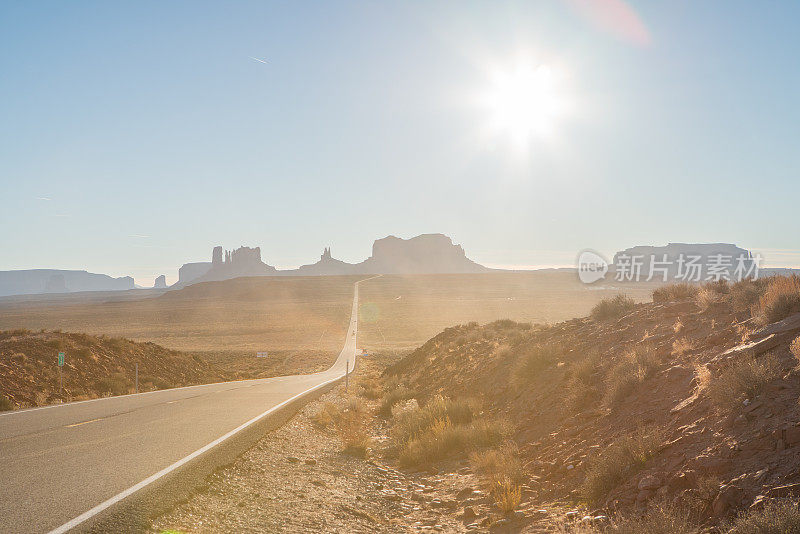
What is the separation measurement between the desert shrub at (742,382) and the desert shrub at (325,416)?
10692 millimetres

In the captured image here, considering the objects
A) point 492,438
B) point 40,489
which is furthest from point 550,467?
point 40,489

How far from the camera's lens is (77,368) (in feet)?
77.6

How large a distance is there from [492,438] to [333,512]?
5600mm

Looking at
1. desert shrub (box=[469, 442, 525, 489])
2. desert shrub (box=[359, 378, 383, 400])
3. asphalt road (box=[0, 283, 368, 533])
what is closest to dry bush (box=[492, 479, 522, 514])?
desert shrub (box=[469, 442, 525, 489])

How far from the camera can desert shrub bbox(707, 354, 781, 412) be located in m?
7.21

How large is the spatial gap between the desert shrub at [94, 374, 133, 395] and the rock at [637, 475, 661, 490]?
2264 cm

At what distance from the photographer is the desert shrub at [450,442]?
1182 centimetres

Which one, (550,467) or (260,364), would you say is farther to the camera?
(260,364)

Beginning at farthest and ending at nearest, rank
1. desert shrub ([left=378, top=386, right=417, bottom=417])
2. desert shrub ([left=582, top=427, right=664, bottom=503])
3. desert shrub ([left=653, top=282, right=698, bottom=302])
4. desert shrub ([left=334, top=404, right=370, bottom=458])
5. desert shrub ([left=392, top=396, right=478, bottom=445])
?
desert shrub ([left=378, top=386, right=417, bottom=417]) → desert shrub ([left=653, top=282, right=698, bottom=302]) → desert shrub ([left=392, top=396, right=478, bottom=445]) → desert shrub ([left=334, top=404, right=370, bottom=458]) → desert shrub ([left=582, top=427, right=664, bottom=503])

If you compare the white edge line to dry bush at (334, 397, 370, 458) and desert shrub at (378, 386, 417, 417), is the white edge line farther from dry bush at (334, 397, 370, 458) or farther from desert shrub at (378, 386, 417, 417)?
desert shrub at (378, 386, 417, 417)

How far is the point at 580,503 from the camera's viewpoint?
25.0 feet

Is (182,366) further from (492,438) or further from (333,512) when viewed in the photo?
(333,512)

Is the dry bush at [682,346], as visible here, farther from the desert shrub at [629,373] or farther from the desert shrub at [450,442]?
the desert shrub at [450,442]

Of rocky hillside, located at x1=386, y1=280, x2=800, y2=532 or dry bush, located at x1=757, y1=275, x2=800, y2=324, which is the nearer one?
rocky hillside, located at x1=386, y1=280, x2=800, y2=532
